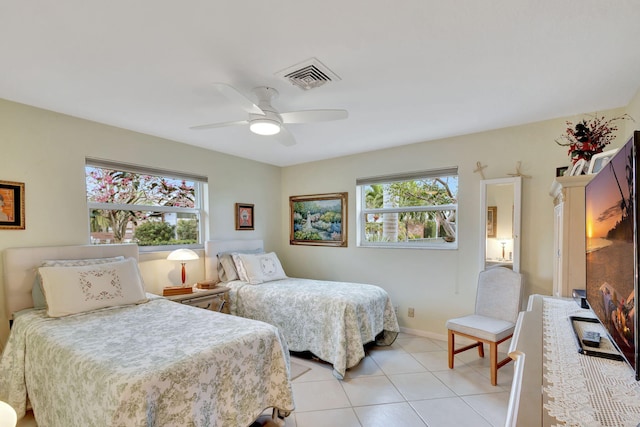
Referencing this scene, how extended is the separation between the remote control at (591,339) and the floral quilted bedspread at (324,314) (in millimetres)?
1720

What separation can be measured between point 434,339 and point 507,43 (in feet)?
9.88

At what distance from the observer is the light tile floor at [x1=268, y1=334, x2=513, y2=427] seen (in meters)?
1.99

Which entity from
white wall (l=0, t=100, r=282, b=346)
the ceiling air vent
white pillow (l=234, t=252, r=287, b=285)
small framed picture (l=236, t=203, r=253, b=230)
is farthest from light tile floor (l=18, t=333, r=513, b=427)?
the ceiling air vent

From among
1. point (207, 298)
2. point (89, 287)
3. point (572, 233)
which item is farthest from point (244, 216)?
point (572, 233)

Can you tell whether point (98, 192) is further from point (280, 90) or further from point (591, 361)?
point (591, 361)

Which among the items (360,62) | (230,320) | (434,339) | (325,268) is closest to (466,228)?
(434,339)

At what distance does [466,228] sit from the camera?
3.17m

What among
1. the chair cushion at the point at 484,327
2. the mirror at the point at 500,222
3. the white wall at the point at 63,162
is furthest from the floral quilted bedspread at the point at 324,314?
the mirror at the point at 500,222

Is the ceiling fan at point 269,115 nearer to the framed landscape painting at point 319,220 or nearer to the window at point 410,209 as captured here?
the window at point 410,209

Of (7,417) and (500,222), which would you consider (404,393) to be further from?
(7,417)

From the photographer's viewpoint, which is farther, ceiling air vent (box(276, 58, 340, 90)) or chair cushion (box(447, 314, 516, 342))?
chair cushion (box(447, 314, 516, 342))

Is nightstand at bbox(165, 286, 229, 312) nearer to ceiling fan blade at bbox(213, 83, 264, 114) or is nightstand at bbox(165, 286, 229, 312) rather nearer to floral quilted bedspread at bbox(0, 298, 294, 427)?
floral quilted bedspread at bbox(0, 298, 294, 427)

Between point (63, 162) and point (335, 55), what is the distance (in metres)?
2.58

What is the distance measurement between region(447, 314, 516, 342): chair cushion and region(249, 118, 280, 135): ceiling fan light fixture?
7.63 feet
